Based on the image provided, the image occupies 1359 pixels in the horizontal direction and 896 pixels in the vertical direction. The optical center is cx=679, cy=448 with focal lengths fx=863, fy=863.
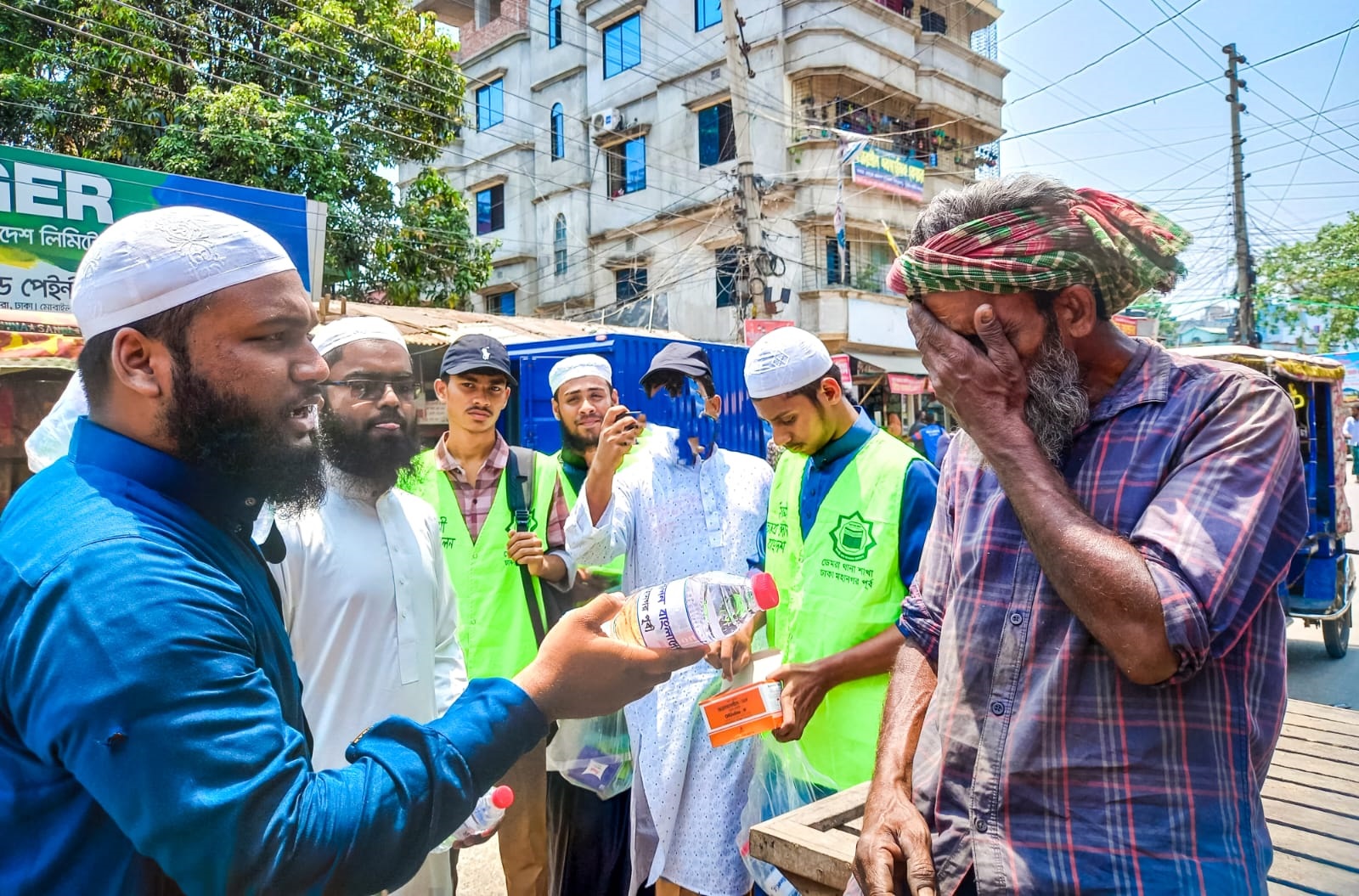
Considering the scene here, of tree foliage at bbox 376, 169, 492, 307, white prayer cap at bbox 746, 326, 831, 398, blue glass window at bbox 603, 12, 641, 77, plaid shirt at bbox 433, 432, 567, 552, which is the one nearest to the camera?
white prayer cap at bbox 746, 326, 831, 398

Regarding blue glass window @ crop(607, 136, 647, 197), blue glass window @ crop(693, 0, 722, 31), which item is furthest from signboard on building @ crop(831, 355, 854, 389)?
blue glass window @ crop(693, 0, 722, 31)

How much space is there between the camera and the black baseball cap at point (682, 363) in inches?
155

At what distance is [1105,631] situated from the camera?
4.22 feet

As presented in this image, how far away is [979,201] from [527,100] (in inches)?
1130

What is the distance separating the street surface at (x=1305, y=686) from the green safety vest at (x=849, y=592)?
2057 mm

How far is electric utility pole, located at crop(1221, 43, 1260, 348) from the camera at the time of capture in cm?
2066

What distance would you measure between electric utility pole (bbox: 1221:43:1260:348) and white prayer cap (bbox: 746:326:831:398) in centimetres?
2188

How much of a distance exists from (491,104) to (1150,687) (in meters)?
31.0

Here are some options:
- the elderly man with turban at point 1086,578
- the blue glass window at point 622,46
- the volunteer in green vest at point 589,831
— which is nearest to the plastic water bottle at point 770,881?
the volunteer in green vest at point 589,831

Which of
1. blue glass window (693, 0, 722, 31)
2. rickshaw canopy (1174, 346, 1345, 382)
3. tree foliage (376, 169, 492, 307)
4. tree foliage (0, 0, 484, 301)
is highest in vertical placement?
blue glass window (693, 0, 722, 31)

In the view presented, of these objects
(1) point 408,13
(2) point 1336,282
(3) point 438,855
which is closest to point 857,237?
(1) point 408,13

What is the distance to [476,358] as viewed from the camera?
3.68 m

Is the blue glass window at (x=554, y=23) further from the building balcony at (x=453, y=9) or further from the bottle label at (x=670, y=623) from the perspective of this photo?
the bottle label at (x=670, y=623)

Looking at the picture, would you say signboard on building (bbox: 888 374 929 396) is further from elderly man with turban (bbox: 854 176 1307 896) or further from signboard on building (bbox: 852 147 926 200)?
elderly man with turban (bbox: 854 176 1307 896)
